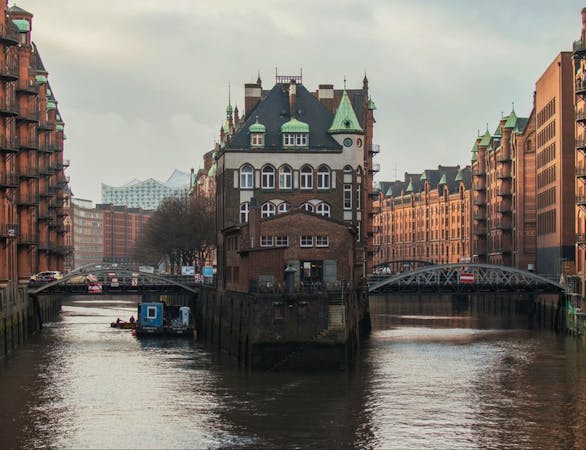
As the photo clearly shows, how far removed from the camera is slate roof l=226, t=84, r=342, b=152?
10172 centimetres

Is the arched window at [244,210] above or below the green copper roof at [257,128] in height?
below

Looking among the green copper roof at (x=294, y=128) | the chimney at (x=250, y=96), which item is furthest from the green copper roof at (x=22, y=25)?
the green copper roof at (x=294, y=128)

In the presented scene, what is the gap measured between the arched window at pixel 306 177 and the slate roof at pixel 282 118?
5.78 ft

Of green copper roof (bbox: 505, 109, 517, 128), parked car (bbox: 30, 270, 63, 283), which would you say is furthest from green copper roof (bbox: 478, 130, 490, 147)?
parked car (bbox: 30, 270, 63, 283)

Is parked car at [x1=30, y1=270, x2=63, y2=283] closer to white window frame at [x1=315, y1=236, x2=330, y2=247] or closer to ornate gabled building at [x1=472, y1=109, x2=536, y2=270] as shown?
white window frame at [x1=315, y1=236, x2=330, y2=247]

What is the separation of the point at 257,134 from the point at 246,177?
3.60m

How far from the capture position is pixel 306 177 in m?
102

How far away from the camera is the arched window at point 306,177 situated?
101 metres

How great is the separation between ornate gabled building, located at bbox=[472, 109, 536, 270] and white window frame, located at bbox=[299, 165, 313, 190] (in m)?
47.8

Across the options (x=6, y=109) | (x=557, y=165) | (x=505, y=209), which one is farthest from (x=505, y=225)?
(x=6, y=109)

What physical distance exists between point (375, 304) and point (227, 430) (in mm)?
132359

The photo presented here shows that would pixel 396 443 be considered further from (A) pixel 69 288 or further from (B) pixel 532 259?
(B) pixel 532 259

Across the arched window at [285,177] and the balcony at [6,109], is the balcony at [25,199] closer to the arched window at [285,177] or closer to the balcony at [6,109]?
the balcony at [6,109]

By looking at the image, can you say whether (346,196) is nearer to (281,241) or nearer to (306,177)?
(306,177)
